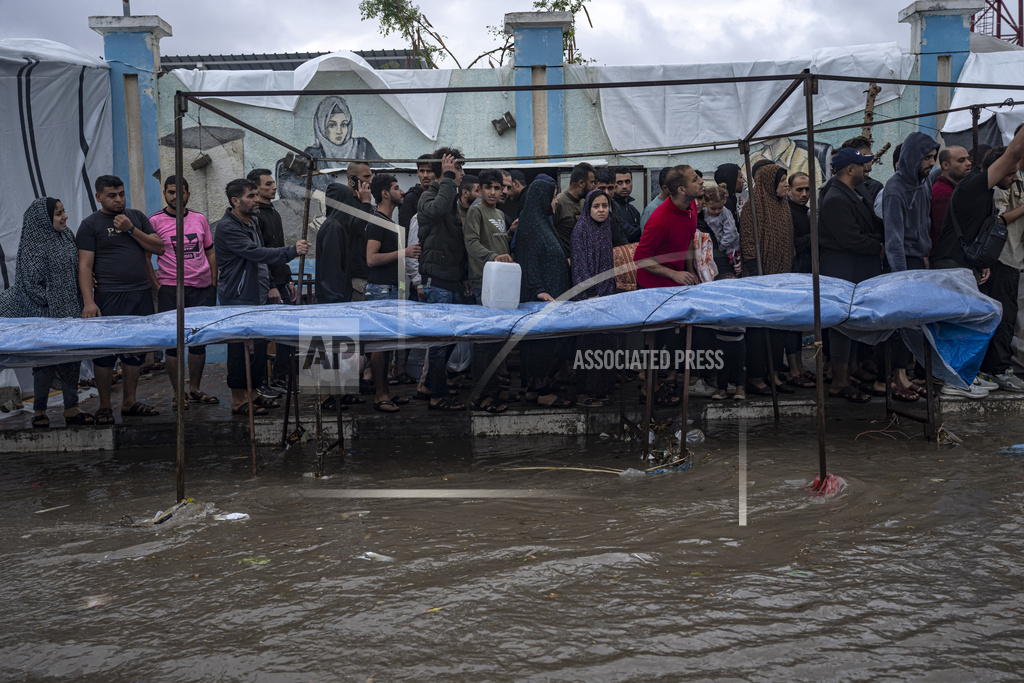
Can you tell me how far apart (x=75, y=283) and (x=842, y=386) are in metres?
5.83

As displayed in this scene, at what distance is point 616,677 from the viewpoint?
2.35 meters

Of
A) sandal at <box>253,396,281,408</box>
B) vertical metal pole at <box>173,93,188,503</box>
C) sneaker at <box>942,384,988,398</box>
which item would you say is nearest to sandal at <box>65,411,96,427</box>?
sandal at <box>253,396,281,408</box>

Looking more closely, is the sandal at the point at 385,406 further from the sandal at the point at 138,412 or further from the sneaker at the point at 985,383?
the sneaker at the point at 985,383

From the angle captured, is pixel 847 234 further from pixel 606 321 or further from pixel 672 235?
→ pixel 606 321

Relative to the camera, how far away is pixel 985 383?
601cm

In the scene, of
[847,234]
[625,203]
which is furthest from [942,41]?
[625,203]

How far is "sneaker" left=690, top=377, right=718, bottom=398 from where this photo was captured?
610cm

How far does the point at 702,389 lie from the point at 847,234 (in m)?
1.55

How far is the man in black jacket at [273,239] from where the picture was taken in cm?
623

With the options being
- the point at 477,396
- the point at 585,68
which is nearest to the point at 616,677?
the point at 477,396

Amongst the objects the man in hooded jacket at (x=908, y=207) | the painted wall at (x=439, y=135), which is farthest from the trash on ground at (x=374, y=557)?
the painted wall at (x=439, y=135)

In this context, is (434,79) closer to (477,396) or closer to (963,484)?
(477,396)

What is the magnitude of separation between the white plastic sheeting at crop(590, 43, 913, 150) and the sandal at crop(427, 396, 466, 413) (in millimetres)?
4762

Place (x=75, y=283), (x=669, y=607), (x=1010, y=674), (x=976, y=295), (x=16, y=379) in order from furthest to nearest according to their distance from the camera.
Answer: (x=16, y=379) → (x=75, y=283) → (x=976, y=295) → (x=669, y=607) → (x=1010, y=674)
